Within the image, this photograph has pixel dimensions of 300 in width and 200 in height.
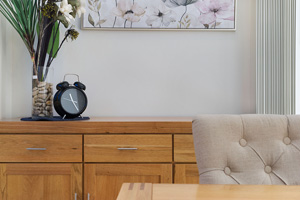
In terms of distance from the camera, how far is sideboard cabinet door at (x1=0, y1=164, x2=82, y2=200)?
184cm

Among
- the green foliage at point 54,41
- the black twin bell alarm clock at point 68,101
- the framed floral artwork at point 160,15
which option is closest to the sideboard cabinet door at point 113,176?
the black twin bell alarm clock at point 68,101

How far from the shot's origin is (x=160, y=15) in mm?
2365

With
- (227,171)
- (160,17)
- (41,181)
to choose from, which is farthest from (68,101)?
(227,171)

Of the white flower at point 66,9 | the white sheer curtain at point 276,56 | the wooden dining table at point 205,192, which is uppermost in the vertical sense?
the white flower at point 66,9

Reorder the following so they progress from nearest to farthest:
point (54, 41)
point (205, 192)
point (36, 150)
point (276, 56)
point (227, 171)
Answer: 1. point (205, 192)
2. point (227, 171)
3. point (36, 150)
4. point (276, 56)
5. point (54, 41)

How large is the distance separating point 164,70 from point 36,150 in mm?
1025

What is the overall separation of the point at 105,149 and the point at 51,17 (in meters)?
0.86

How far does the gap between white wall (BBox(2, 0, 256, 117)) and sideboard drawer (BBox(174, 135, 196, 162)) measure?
529 millimetres

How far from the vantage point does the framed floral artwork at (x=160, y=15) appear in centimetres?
236

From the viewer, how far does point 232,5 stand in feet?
7.80

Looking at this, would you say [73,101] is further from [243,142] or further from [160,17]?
[243,142]

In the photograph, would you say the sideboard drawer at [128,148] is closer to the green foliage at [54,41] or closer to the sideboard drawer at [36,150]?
the sideboard drawer at [36,150]

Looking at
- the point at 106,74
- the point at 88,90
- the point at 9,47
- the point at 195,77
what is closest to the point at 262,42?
the point at 195,77

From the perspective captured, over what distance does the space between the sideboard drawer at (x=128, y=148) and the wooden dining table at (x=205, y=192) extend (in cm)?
92
